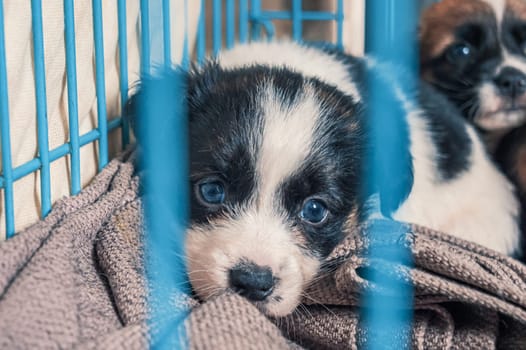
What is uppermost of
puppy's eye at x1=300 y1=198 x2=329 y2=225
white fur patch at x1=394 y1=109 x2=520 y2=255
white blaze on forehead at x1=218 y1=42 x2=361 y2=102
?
white blaze on forehead at x1=218 y1=42 x2=361 y2=102

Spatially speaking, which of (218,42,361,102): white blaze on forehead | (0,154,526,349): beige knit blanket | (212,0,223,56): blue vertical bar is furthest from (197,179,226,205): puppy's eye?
(212,0,223,56): blue vertical bar

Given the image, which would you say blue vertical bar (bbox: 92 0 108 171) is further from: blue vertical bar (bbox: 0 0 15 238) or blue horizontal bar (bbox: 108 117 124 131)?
blue vertical bar (bbox: 0 0 15 238)

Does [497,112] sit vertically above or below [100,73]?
below

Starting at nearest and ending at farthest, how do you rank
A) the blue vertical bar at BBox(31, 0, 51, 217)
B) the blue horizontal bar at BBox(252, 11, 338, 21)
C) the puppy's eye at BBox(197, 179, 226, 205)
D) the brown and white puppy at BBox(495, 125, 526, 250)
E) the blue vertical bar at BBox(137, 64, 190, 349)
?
1. the blue vertical bar at BBox(31, 0, 51, 217)
2. the blue vertical bar at BBox(137, 64, 190, 349)
3. the puppy's eye at BBox(197, 179, 226, 205)
4. the brown and white puppy at BBox(495, 125, 526, 250)
5. the blue horizontal bar at BBox(252, 11, 338, 21)

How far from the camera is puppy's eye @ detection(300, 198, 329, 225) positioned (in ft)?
4.10

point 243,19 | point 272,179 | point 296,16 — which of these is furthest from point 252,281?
point 243,19

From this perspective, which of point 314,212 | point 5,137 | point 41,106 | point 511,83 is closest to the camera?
point 5,137

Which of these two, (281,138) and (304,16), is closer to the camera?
(281,138)

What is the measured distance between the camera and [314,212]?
1.26 meters

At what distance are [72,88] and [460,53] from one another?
1217 millimetres

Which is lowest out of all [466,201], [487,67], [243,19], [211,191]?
[466,201]

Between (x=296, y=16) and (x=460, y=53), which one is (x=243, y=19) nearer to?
(x=296, y=16)

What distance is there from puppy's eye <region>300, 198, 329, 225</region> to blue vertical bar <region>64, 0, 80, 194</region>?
0.40 metres

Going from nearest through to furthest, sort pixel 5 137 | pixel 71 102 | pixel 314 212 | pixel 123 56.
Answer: pixel 5 137 → pixel 71 102 → pixel 314 212 → pixel 123 56
